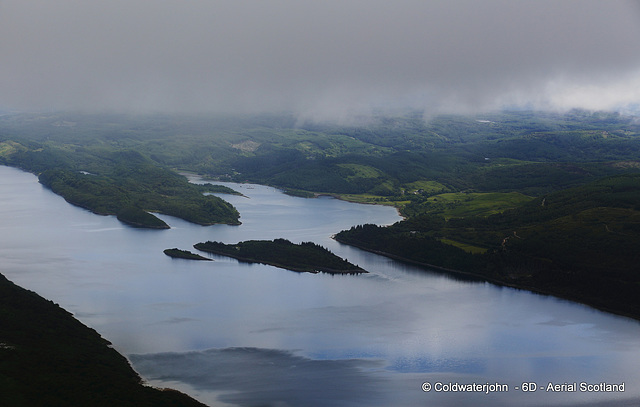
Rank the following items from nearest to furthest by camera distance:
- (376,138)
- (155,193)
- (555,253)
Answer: (555,253) → (155,193) → (376,138)

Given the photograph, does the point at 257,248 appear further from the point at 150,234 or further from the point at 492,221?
the point at 492,221

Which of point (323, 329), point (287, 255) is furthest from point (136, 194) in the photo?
point (323, 329)

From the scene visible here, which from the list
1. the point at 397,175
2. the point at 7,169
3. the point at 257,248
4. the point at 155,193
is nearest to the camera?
the point at 257,248

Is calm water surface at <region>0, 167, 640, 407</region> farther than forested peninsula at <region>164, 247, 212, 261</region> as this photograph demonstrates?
Answer: No

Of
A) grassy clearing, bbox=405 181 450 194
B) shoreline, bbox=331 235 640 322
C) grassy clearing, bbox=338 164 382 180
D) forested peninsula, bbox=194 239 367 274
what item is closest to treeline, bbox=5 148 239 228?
forested peninsula, bbox=194 239 367 274

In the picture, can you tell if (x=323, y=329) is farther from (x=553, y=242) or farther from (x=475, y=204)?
(x=475, y=204)

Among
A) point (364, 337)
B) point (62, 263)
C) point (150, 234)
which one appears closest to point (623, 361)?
point (364, 337)

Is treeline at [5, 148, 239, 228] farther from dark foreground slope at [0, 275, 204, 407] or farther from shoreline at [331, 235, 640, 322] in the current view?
dark foreground slope at [0, 275, 204, 407]
